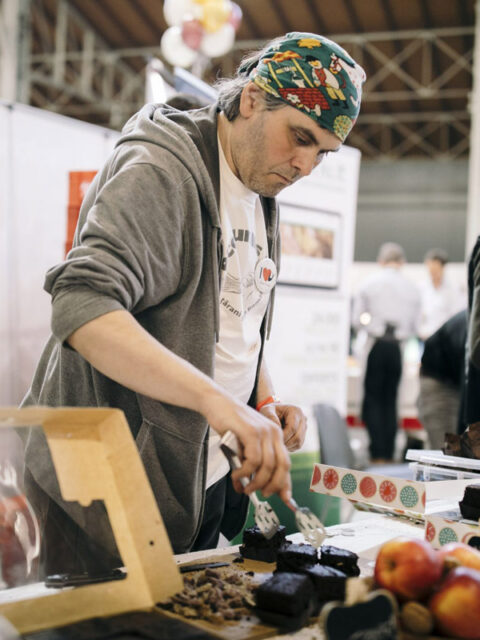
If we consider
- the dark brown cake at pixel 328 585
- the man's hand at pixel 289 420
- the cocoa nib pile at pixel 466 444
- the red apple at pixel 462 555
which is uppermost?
the man's hand at pixel 289 420

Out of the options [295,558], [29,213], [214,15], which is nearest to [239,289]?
[295,558]

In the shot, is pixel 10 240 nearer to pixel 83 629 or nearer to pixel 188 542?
pixel 188 542

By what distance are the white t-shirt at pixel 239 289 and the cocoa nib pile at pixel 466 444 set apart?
19.8 inches

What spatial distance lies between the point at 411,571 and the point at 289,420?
59 centimetres

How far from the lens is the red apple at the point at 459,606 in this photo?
85 centimetres

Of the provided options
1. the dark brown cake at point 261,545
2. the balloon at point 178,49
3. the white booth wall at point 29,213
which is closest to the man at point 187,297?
the dark brown cake at point 261,545

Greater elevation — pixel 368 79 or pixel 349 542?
pixel 368 79

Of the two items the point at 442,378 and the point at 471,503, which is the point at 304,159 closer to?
the point at 471,503

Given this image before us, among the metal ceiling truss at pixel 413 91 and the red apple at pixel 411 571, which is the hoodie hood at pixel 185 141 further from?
the metal ceiling truss at pixel 413 91

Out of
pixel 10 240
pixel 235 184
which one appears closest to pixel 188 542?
pixel 235 184

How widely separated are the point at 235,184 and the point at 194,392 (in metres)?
0.55

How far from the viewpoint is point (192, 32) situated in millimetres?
5574

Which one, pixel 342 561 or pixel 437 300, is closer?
pixel 342 561

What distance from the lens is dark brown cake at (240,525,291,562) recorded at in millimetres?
1283
